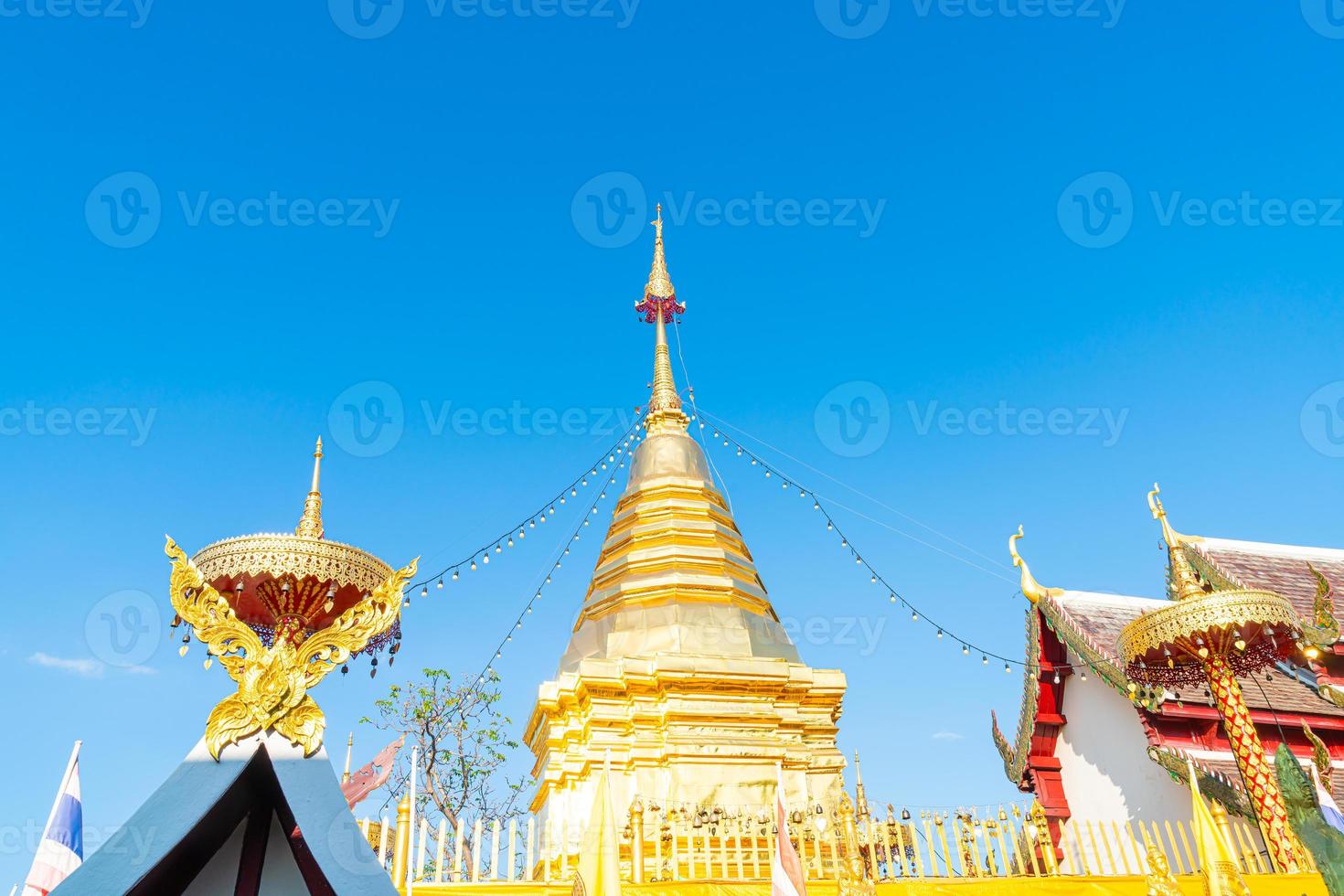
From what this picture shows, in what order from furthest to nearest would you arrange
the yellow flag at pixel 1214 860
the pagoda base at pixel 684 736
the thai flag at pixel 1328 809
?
the pagoda base at pixel 684 736 < the thai flag at pixel 1328 809 < the yellow flag at pixel 1214 860

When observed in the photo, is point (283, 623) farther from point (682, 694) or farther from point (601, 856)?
point (682, 694)

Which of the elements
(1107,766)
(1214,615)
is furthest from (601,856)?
(1107,766)

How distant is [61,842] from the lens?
809 cm

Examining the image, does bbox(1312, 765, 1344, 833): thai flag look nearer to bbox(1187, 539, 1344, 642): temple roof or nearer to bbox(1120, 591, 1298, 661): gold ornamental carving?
bbox(1120, 591, 1298, 661): gold ornamental carving

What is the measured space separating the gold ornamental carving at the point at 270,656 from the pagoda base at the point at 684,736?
9.69 metres

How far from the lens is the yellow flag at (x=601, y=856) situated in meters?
6.29

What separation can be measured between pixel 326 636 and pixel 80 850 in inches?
204

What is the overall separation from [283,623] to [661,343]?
1759 centimetres

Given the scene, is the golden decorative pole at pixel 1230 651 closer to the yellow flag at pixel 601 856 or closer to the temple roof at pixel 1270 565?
the temple roof at pixel 1270 565

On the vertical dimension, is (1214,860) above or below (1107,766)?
below

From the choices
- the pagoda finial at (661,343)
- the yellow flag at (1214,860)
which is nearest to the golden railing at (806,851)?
the yellow flag at (1214,860)

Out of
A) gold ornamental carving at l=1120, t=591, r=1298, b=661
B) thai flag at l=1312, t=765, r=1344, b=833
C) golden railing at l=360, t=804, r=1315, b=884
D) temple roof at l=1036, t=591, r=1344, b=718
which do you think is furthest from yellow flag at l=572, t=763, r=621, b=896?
temple roof at l=1036, t=591, r=1344, b=718

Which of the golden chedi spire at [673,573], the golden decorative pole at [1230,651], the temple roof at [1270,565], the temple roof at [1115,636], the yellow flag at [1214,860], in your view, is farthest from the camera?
the golden chedi spire at [673,573]

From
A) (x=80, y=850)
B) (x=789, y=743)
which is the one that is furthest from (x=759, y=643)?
(x=80, y=850)
